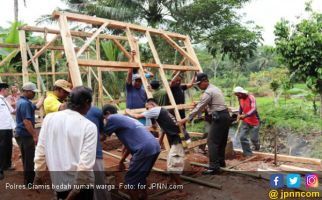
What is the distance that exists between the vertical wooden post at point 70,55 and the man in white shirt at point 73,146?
1876 millimetres

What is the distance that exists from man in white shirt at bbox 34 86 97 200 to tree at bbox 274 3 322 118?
8.64 m

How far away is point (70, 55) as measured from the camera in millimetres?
4270

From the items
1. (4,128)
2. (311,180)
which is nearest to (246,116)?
(311,180)

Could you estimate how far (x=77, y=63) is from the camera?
4242 millimetres

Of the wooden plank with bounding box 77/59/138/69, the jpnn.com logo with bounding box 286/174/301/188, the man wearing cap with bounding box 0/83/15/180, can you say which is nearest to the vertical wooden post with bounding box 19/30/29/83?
the man wearing cap with bounding box 0/83/15/180

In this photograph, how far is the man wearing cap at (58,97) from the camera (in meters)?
3.58

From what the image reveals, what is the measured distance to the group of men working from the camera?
2188 mm

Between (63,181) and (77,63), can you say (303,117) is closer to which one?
(77,63)

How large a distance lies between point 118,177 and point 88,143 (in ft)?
7.98

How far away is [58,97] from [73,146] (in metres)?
1.73

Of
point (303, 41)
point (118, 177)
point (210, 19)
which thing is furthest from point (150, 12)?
point (118, 177)

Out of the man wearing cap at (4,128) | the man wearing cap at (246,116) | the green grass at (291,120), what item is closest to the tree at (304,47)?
the green grass at (291,120)

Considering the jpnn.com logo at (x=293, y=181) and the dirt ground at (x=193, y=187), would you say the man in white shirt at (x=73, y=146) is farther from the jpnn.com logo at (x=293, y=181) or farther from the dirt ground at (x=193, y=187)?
the jpnn.com logo at (x=293, y=181)

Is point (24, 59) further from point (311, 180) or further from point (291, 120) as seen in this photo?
point (291, 120)
